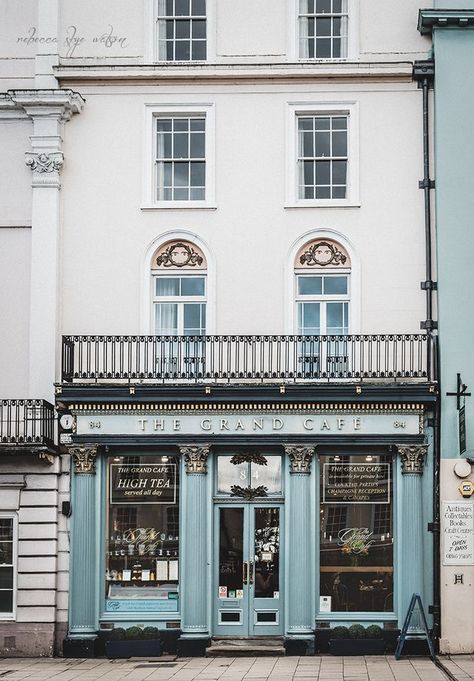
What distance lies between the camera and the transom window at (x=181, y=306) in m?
24.8

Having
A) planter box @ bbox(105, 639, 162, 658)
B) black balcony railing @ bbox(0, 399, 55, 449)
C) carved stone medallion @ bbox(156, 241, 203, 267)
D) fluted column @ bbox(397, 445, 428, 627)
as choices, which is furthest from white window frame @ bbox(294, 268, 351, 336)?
planter box @ bbox(105, 639, 162, 658)

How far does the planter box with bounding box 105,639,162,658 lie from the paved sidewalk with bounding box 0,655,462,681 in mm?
280

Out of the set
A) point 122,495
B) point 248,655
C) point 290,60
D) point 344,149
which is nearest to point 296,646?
point 248,655

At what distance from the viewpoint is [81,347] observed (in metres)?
24.2

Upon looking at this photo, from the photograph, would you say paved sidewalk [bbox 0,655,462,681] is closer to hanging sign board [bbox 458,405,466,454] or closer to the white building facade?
the white building facade

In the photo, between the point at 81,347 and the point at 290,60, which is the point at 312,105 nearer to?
the point at 290,60

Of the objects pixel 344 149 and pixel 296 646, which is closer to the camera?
pixel 296 646

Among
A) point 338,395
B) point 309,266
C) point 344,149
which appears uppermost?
point 344,149

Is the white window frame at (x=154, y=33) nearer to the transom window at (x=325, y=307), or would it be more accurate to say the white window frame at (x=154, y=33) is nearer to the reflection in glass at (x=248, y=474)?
the transom window at (x=325, y=307)

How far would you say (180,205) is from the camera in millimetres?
24906

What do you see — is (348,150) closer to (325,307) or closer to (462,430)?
(325,307)

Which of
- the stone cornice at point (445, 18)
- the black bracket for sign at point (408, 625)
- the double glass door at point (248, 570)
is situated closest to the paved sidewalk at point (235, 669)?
the black bracket for sign at point (408, 625)

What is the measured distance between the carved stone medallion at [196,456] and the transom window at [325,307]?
10.1 ft

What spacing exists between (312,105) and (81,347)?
267 inches
